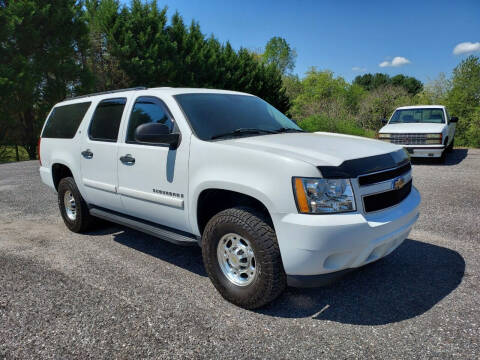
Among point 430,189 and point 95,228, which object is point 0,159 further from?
point 430,189

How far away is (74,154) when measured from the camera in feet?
15.3

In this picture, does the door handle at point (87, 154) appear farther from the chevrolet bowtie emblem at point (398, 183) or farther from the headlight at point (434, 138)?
the headlight at point (434, 138)

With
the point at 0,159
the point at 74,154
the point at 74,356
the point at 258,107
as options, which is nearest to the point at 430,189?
the point at 258,107

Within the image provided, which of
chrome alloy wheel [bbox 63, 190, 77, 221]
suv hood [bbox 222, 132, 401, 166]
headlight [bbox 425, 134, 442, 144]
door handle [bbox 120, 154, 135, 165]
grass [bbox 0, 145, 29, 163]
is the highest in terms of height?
suv hood [bbox 222, 132, 401, 166]

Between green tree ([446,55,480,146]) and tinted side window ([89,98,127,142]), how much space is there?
21616 mm

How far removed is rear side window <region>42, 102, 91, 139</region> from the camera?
4.77m

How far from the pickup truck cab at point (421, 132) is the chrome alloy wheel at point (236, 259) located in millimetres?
9226

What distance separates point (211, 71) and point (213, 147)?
2517 cm

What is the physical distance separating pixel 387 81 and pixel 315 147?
9784 cm

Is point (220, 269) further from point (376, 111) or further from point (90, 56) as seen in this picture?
point (376, 111)

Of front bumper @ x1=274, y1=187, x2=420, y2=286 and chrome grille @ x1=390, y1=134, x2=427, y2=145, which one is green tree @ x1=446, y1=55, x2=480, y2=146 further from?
front bumper @ x1=274, y1=187, x2=420, y2=286

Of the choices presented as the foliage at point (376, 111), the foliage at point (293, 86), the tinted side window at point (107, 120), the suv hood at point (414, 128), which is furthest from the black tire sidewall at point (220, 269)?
the foliage at point (293, 86)

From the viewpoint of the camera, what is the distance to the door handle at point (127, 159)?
374 centimetres

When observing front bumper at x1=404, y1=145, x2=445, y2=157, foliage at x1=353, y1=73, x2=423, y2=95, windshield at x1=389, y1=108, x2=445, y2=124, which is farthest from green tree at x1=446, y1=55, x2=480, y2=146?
foliage at x1=353, y1=73, x2=423, y2=95
